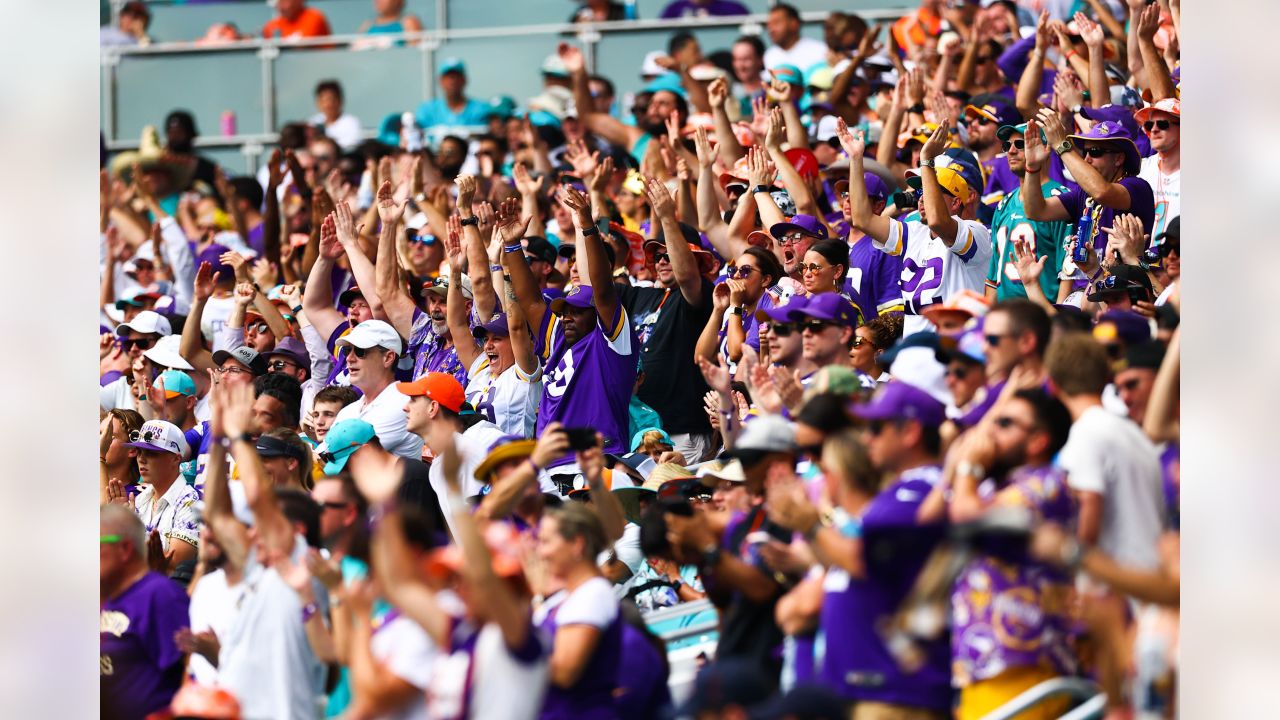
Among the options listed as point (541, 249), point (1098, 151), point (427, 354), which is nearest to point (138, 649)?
point (427, 354)

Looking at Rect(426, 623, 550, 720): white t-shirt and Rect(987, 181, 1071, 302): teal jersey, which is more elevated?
Rect(987, 181, 1071, 302): teal jersey

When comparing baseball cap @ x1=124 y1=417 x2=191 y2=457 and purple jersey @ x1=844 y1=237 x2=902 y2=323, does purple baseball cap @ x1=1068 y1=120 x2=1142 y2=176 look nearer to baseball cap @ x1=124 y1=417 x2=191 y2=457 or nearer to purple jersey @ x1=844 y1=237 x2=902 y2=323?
purple jersey @ x1=844 y1=237 x2=902 y2=323

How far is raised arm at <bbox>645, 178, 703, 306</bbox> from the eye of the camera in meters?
10.5

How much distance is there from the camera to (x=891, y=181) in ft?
37.2

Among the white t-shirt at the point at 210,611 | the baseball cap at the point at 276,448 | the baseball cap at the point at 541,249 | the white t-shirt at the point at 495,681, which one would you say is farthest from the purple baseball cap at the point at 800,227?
the white t-shirt at the point at 495,681

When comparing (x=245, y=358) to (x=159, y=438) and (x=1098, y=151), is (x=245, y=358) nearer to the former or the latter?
(x=159, y=438)

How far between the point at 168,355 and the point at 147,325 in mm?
684

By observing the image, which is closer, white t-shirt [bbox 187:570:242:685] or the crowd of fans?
the crowd of fans

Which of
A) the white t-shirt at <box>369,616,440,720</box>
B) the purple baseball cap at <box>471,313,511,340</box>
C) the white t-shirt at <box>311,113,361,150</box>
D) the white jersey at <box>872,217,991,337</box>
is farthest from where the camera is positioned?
the white t-shirt at <box>311,113,361,150</box>

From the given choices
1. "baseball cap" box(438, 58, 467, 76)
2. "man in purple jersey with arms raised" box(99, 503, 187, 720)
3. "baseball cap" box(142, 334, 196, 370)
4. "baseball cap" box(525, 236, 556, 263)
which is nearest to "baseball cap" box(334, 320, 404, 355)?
"baseball cap" box(525, 236, 556, 263)

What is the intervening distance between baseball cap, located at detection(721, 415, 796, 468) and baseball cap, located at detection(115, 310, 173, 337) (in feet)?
22.2

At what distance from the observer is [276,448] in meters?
8.89
